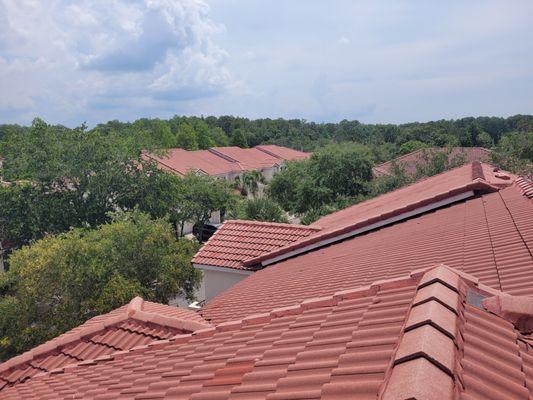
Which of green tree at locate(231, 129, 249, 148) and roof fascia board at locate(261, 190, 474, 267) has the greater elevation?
green tree at locate(231, 129, 249, 148)

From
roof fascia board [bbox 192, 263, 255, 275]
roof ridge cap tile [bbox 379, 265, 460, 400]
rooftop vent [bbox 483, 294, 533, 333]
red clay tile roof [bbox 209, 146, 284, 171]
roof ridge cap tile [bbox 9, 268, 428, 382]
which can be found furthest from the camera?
red clay tile roof [bbox 209, 146, 284, 171]

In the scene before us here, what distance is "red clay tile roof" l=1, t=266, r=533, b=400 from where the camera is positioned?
2.20m

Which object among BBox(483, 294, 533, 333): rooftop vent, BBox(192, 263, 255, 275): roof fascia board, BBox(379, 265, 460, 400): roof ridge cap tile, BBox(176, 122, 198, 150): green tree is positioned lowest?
BBox(192, 263, 255, 275): roof fascia board

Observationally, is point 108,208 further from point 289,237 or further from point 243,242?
point 289,237

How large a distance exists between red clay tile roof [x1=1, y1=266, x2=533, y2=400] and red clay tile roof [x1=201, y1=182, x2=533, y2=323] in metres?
1.02

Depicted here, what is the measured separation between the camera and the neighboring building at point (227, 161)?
175 feet

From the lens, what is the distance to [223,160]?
6341 centimetres

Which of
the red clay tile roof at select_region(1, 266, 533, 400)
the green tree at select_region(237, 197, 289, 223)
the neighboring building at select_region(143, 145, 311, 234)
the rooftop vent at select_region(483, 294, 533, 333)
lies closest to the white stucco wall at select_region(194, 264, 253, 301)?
the red clay tile roof at select_region(1, 266, 533, 400)

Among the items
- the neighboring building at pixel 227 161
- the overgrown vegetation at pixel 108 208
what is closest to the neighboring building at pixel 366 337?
the overgrown vegetation at pixel 108 208

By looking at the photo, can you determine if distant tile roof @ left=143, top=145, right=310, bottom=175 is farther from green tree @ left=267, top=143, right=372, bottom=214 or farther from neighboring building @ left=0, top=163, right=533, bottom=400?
neighboring building @ left=0, top=163, right=533, bottom=400

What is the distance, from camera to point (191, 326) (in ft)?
20.0

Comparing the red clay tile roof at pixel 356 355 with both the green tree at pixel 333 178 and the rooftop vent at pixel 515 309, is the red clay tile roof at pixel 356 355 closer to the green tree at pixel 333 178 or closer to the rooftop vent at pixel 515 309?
the rooftop vent at pixel 515 309

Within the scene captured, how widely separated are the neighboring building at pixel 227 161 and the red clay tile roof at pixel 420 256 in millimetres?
39328

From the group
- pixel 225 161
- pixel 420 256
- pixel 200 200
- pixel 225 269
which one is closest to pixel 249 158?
pixel 225 161
